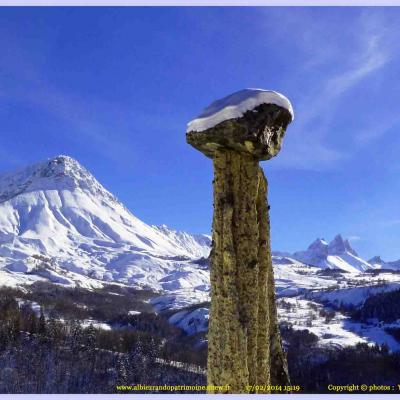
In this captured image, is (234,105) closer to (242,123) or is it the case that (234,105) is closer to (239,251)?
(242,123)

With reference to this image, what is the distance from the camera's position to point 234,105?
9258mm

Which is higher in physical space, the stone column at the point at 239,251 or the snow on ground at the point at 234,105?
the snow on ground at the point at 234,105

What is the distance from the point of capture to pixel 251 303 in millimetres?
9570

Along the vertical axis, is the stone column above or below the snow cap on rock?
below

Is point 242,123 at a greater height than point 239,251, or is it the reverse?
point 242,123

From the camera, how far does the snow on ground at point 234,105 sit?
9.20 metres

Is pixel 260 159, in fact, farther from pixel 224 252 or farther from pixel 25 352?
pixel 25 352

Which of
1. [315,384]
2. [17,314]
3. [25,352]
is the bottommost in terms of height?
[315,384]

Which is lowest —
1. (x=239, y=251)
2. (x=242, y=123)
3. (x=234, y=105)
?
(x=239, y=251)

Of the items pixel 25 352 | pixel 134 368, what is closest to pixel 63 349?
pixel 25 352

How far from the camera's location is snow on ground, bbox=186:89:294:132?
30.2ft

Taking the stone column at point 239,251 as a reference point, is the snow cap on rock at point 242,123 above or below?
above

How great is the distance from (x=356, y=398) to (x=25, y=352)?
113 metres

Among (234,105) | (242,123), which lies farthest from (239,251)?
(234,105)
